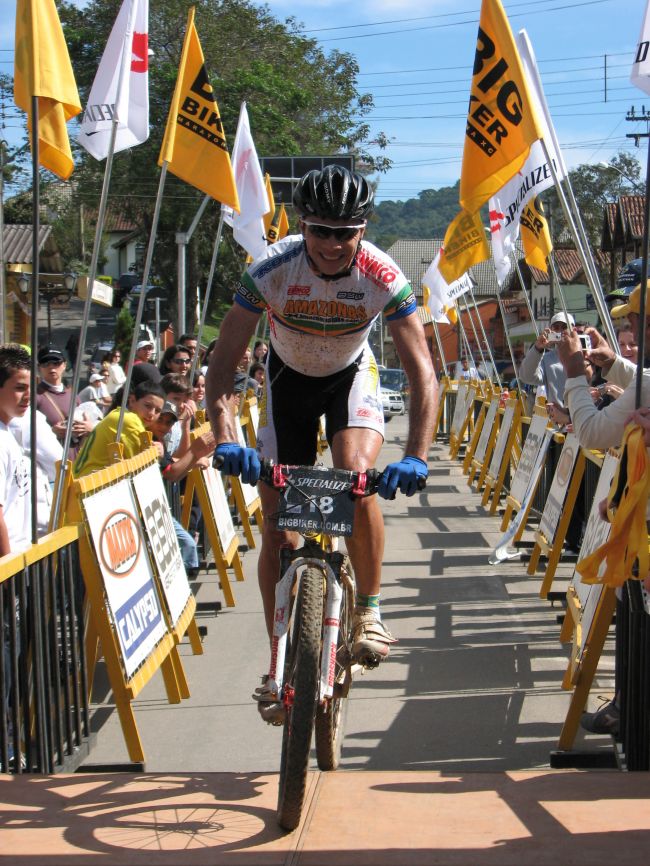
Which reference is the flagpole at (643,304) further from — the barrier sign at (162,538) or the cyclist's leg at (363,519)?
the barrier sign at (162,538)

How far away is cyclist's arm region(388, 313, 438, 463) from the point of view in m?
4.84

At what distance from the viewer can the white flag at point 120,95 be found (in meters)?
8.00

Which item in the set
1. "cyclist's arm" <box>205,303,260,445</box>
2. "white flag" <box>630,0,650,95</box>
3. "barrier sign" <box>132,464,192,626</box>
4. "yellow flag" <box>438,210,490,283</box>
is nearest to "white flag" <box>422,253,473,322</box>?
"yellow flag" <box>438,210,490,283</box>

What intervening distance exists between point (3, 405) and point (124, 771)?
7.27ft

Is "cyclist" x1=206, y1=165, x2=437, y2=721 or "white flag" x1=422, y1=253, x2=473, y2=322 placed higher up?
"white flag" x1=422, y1=253, x2=473, y2=322

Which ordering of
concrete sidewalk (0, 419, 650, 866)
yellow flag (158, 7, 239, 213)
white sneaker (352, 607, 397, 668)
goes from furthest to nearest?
yellow flag (158, 7, 239, 213) → white sneaker (352, 607, 397, 668) → concrete sidewalk (0, 419, 650, 866)

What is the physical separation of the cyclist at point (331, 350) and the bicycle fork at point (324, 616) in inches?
10.6

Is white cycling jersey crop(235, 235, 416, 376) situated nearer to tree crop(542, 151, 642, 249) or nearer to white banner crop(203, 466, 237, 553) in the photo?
white banner crop(203, 466, 237, 553)

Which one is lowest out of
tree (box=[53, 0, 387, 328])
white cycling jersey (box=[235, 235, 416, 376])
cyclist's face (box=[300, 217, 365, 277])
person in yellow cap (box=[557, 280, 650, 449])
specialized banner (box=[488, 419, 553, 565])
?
specialized banner (box=[488, 419, 553, 565])

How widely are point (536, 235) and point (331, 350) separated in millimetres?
7677

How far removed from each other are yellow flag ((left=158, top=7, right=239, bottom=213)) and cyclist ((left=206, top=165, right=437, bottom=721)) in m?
4.65

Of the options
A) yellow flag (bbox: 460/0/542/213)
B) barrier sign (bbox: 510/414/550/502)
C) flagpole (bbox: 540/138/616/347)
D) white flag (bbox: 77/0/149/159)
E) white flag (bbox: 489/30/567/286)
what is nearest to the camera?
flagpole (bbox: 540/138/616/347)

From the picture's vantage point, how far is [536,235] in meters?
12.3

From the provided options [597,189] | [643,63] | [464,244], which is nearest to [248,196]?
[464,244]
